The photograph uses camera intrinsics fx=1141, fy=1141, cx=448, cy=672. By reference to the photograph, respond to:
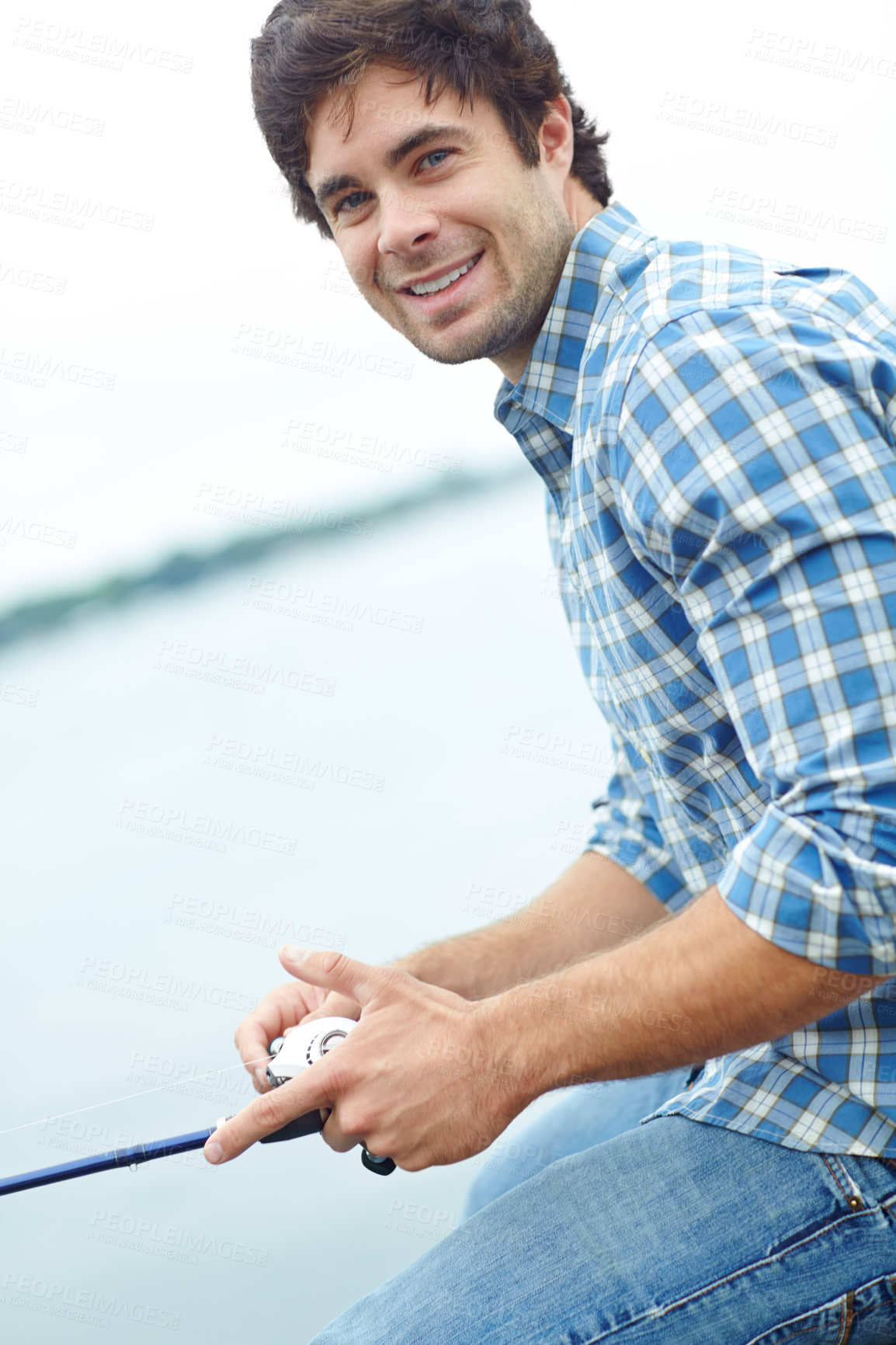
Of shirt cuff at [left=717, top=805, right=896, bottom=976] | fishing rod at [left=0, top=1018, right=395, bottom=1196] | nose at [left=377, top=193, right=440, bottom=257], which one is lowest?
fishing rod at [left=0, top=1018, right=395, bottom=1196]

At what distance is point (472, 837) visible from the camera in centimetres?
286

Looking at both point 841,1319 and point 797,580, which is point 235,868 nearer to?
point 841,1319

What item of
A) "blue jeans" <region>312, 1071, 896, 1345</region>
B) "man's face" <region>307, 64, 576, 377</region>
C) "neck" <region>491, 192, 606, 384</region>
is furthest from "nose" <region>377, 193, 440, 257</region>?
"blue jeans" <region>312, 1071, 896, 1345</region>

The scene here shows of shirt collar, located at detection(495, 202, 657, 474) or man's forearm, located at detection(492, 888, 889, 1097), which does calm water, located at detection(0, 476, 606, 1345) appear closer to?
man's forearm, located at detection(492, 888, 889, 1097)

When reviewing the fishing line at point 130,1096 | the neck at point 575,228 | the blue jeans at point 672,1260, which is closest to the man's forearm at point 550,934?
the fishing line at point 130,1096

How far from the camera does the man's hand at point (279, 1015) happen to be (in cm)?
111

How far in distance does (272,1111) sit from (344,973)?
4.7 inches

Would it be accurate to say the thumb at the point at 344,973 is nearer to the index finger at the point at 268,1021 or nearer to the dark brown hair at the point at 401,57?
the index finger at the point at 268,1021

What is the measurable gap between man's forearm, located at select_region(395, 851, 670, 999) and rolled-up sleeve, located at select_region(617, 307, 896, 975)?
0.53 m

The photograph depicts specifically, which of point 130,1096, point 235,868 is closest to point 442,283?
point 130,1096

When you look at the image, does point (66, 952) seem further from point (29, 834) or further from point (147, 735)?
point (147, 735)

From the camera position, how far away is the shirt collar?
3.53 feet

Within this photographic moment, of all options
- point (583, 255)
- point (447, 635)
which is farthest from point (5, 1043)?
point (447, 635)

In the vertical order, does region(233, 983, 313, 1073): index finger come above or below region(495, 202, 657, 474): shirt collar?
below
